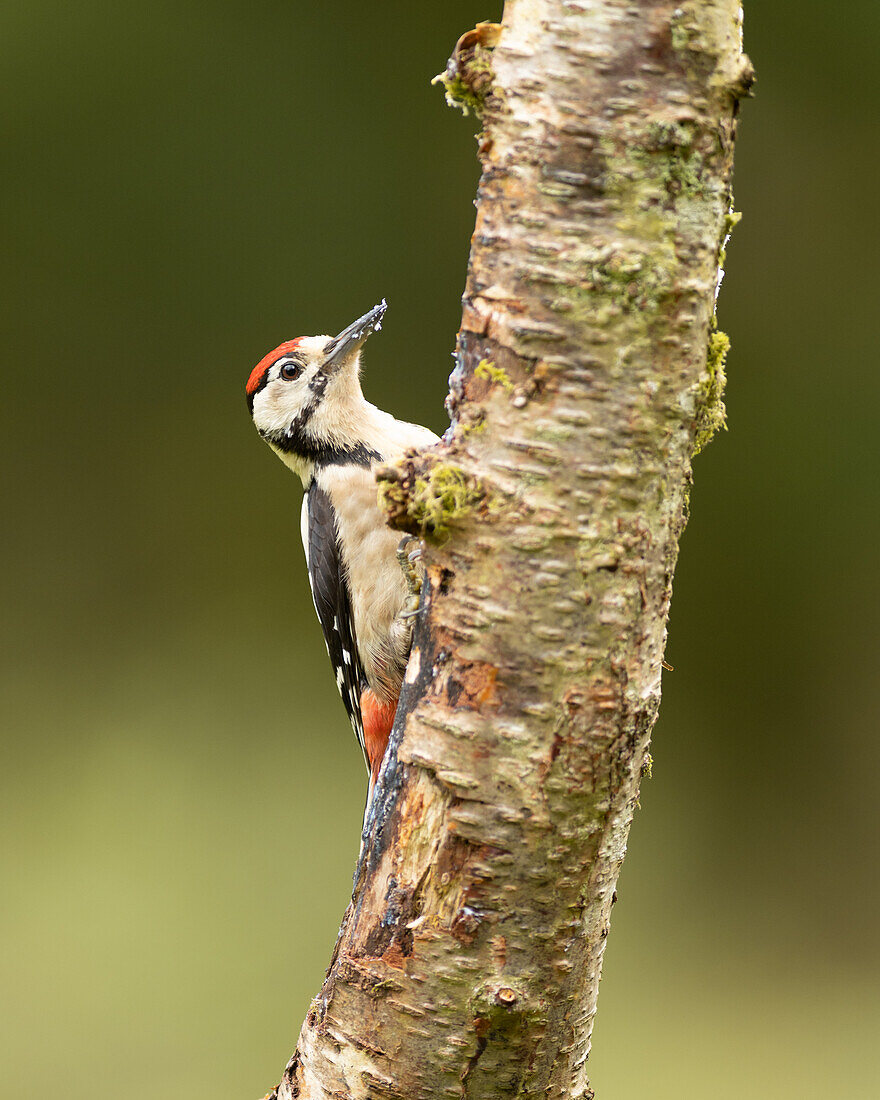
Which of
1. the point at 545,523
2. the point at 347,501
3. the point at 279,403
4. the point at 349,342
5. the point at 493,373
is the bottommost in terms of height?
the point at 545,523

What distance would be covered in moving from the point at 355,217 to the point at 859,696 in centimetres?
256

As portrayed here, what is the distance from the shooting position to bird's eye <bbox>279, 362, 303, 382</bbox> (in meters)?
2.06

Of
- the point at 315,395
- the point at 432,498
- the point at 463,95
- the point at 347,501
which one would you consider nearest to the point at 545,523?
the point at 432,498

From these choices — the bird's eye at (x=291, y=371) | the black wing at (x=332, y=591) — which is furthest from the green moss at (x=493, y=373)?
the bird's eye at (x=291, y=371)

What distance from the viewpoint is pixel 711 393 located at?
3.29 feet

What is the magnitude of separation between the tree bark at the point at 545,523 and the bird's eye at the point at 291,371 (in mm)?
1085

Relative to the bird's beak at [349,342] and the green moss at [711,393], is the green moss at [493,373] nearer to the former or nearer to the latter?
the green moss at [711,393]

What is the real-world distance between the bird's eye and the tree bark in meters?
1.08

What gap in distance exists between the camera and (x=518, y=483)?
96cm

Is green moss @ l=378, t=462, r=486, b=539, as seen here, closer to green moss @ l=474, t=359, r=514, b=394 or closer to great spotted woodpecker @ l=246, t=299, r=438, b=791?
green moss @ l=474, t=359, r=514, b=394

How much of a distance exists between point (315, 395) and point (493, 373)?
1.09m

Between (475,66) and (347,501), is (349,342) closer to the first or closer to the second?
(347,501)

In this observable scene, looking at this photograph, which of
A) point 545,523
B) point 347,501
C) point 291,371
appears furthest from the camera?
point 291,371

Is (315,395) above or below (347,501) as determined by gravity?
above
